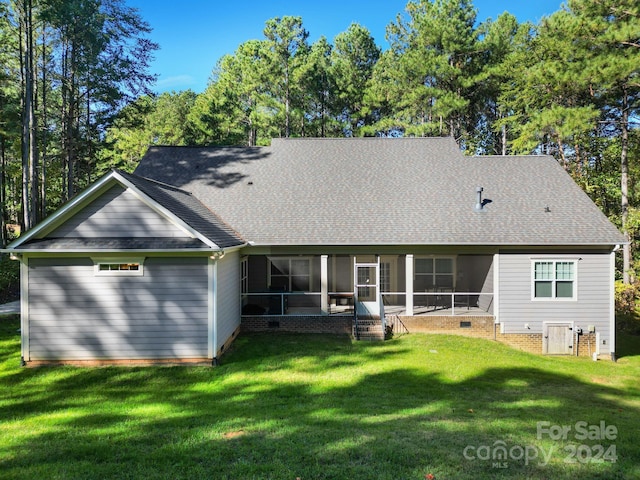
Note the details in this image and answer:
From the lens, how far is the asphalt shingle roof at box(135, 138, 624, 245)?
1302 centimetres

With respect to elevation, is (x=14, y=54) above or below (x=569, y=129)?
above

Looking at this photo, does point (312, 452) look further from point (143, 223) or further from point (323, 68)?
point (323, 68)

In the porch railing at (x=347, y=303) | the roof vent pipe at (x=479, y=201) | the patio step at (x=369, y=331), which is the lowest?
the patio step at (x=369, y=331)

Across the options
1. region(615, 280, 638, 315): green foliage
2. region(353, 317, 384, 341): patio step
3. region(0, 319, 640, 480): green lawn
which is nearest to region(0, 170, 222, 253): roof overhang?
region(0, 319, 640, 480): green lawn

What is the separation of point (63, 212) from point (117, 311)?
277 cm

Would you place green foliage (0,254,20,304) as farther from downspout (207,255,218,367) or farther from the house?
downspout (207,255,218,367)

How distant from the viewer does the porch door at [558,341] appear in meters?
12.4

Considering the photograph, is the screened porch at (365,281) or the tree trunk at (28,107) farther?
the tree trunk at (28,107)

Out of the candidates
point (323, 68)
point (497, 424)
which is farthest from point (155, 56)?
point (497, 424)

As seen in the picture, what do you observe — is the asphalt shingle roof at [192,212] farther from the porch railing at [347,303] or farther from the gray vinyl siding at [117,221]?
the porch railing at [347,303]

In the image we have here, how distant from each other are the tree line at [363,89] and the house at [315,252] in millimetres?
6679

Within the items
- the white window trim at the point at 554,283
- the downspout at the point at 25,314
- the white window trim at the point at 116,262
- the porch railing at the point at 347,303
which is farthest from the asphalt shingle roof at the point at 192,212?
the white window trim at the point at 554,283

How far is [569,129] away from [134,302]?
1951 centimetres

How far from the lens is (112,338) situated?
9633 millimetres
